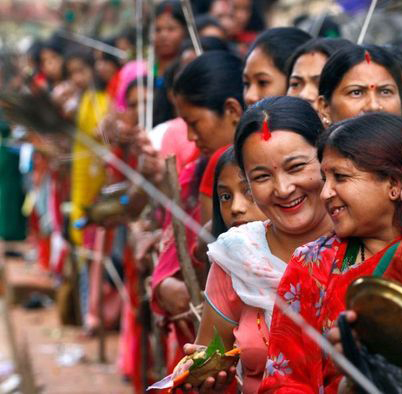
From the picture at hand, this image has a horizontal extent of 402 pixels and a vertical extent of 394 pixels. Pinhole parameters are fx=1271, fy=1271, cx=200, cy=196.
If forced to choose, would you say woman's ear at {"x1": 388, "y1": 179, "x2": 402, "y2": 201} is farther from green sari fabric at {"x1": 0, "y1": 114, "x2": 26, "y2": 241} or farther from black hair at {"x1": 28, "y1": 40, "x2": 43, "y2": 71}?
green sari fabric at {"x1": 0, "y1": 114, "x2": 26, "y2": 241}

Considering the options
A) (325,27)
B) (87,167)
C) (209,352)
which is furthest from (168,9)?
(209,352)

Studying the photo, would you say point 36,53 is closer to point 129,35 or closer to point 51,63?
point 51,63

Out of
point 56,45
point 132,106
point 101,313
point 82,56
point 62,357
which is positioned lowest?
point 62,357

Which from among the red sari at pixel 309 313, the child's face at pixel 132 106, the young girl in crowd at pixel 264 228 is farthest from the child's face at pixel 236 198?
the child's face at pixel 132 106

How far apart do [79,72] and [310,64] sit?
6.03 metres

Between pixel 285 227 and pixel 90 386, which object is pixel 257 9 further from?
pixel 285 227

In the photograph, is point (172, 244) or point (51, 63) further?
point (51, 63)

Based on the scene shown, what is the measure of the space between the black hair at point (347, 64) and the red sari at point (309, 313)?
1.15m

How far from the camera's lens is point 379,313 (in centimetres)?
249

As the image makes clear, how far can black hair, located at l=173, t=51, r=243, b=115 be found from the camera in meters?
4.70

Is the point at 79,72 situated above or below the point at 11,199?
above

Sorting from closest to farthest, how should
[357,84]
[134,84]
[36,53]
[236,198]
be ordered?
[236,198] < [357,84] < [134,84] < [36,53]

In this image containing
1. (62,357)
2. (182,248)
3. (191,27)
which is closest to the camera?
(182,248)

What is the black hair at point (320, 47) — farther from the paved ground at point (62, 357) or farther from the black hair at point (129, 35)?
the black hair at point (129, 35)
